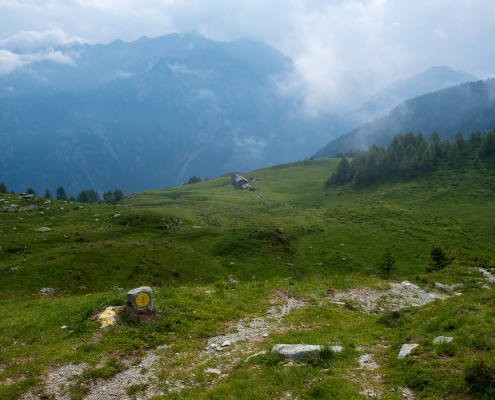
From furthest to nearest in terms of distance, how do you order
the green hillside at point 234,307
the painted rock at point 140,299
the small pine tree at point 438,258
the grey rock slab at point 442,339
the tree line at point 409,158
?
the tree line at point 409,158, the small pine tree at point 438,258, the painted rock at point 140,299, the grey rock slab at point 442,339, the green hillside at point 234,307

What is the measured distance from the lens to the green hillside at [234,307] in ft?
38.6

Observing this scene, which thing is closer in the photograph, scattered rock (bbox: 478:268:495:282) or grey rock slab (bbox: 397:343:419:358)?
grey rock slab (bbox: 397:343:419:358)

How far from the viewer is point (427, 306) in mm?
19469

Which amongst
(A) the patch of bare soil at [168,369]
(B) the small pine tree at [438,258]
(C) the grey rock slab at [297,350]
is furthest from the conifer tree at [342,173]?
(C) the grey rock slab at [297,350]

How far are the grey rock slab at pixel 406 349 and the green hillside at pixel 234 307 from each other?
339 mm

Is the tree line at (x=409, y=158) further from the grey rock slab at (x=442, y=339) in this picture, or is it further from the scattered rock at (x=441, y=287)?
the grey rock slab at (x=442, y=339)

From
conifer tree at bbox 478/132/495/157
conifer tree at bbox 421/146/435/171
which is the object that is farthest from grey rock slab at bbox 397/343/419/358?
conifer tree at bbox 478/132/495/157

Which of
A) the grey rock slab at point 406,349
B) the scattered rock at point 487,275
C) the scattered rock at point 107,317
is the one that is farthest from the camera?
the scattered rock at point 487,275

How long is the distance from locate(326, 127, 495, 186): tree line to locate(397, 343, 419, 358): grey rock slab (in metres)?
137

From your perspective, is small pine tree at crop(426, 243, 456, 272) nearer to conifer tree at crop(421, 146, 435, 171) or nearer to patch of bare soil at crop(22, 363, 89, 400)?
patch of bare soil at crop(22, 363, 89, 400)

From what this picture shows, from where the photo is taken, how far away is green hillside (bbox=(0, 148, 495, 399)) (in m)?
11.8

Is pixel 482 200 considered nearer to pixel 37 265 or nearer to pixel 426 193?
pixel 426 193

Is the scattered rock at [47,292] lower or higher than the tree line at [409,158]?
lower

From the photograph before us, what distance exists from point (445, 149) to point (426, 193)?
148 ft
